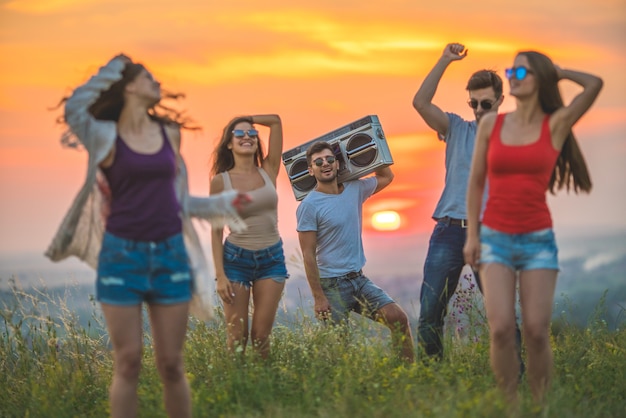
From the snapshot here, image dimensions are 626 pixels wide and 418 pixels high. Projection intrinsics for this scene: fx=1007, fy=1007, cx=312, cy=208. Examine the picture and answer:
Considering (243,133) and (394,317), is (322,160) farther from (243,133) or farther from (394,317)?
(394,317)

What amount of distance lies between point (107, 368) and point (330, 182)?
2414mm

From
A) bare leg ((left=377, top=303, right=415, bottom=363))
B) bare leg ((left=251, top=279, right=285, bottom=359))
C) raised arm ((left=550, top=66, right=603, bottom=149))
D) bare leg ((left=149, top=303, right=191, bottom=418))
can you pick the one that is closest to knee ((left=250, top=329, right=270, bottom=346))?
bare leg ((left=251, top=279, right=285, bottom=359))

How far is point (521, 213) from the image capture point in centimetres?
573

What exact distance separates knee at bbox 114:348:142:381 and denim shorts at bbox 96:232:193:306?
0.28 metres

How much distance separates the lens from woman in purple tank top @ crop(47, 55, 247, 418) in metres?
5.37

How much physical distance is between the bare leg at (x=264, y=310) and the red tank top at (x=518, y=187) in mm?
2011

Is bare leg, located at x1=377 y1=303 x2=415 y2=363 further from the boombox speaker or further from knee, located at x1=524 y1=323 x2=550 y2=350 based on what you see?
knee, located at x1=524 y1=323 x2=550 y2=350

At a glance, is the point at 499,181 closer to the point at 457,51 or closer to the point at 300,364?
the point at 457,51

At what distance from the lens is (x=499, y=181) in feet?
19.0

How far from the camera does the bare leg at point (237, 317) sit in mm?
7273

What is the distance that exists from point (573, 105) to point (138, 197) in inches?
103

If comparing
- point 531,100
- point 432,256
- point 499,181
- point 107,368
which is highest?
point 531,100

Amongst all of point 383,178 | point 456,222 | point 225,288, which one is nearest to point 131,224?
point 225,288

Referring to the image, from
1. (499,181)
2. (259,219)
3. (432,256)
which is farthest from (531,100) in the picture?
(259,219)
